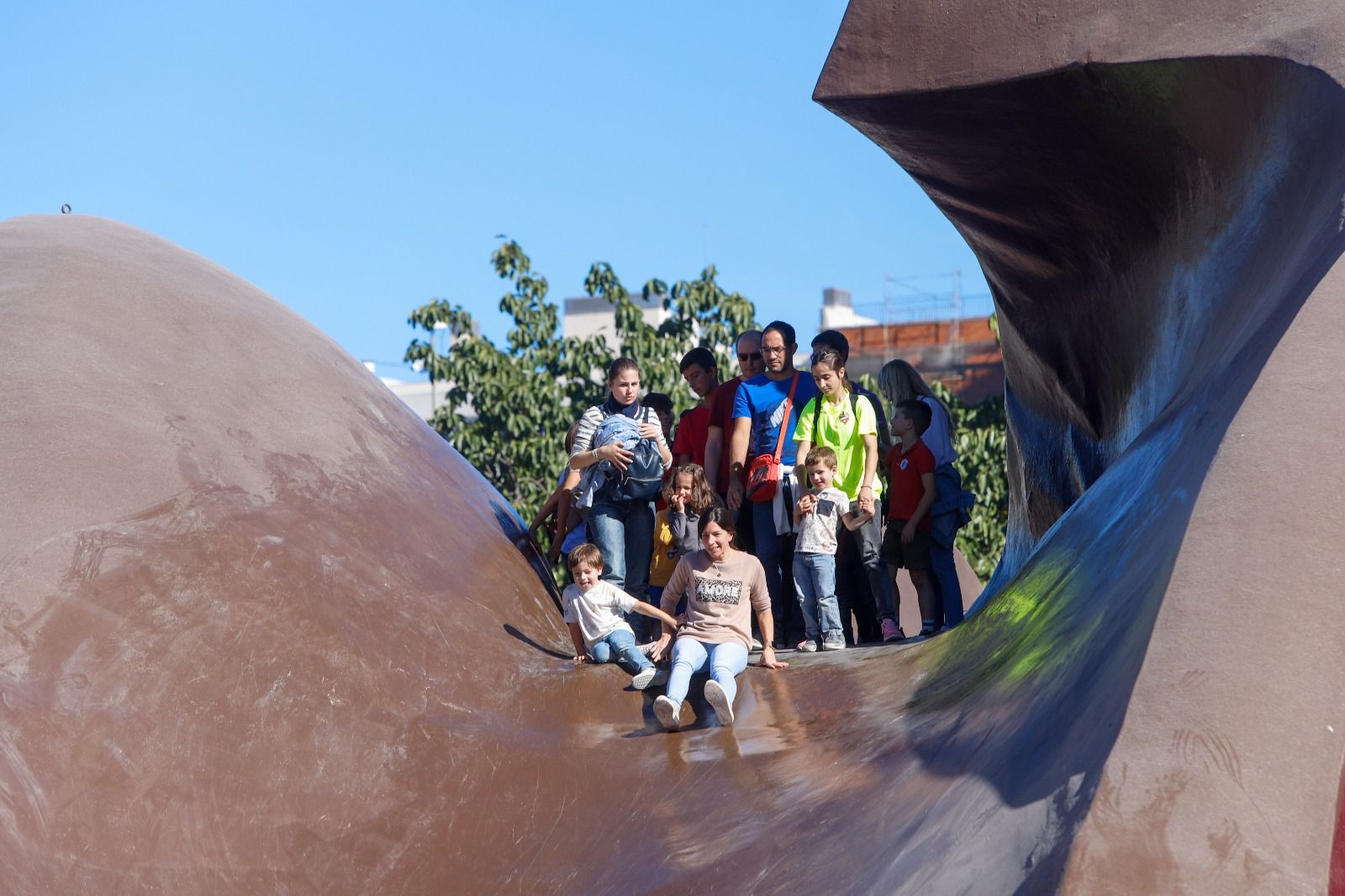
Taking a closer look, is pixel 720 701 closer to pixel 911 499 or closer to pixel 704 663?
pixel 704 663

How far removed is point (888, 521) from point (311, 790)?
3.53 meters

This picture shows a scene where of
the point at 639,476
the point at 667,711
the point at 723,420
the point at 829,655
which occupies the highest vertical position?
the point at 723,420

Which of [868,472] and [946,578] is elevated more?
[868,472]

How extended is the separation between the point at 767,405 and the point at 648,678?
184 centimetres

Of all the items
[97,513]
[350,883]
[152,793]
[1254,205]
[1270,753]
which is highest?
[1254,205]

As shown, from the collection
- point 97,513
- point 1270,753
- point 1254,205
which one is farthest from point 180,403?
point 1270,753

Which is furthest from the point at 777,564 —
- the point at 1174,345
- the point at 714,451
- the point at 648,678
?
the point at 1174,345

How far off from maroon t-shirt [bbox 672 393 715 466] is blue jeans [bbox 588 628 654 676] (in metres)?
1.68

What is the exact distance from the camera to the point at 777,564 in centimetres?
748

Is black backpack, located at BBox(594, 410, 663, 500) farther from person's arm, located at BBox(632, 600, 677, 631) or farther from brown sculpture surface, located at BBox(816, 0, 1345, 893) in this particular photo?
brown sculpture surface, located at BBox(816, 0, 1345, 893)

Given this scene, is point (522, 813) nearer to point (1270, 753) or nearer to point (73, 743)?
point (73, 743)

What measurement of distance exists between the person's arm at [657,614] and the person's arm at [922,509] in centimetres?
176

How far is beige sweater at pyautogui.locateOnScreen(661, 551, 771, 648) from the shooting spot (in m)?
6.29

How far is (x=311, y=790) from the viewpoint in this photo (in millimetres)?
5430
